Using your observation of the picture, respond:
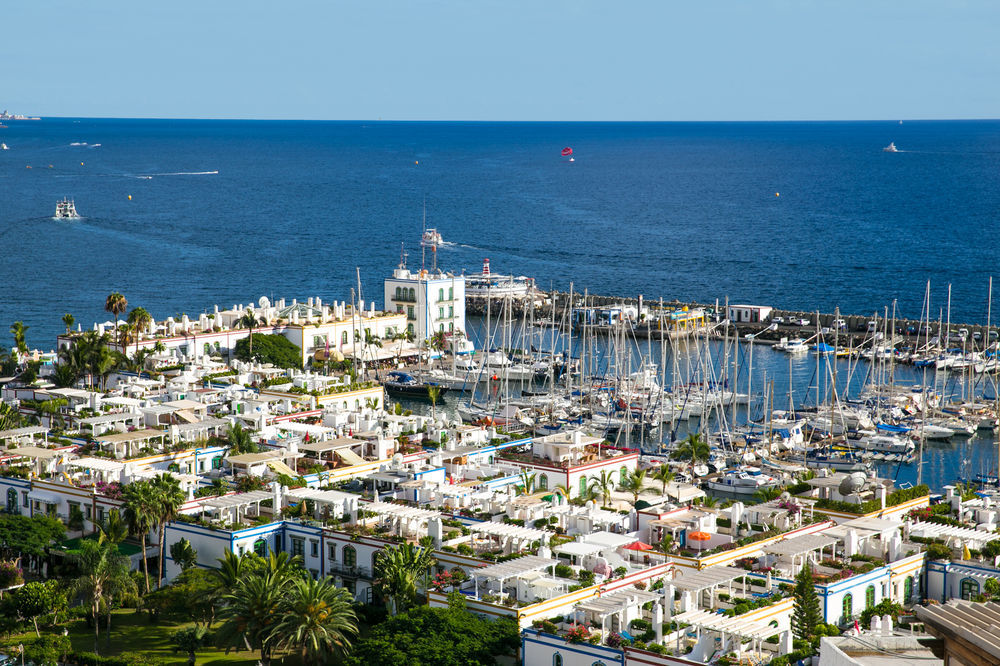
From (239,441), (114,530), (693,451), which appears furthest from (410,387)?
(114,530)

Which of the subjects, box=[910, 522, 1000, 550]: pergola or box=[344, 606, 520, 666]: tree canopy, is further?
box=[910, 522, 1000, 550]: pergola

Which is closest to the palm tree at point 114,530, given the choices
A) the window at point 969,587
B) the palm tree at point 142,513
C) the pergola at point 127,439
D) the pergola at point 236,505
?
the palm tree at point 142,513

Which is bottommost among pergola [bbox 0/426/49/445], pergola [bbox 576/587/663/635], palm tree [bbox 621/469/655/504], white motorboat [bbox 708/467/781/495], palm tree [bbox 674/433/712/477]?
white motorboat [bbox 708/467/781/495]

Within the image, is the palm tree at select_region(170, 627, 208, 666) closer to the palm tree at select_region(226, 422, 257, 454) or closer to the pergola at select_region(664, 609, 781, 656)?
the pergola at select_region(664, 609, 781, 656)

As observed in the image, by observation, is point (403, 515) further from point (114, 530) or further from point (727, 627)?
point (727, 627)

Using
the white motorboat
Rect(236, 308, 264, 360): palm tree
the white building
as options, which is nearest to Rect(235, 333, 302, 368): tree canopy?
Rect(236, 308, 264, 360): palm tree
